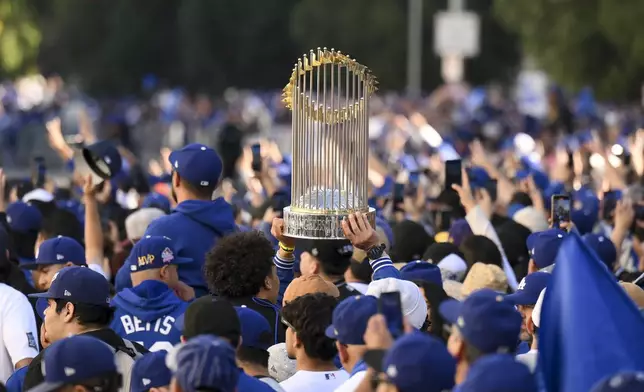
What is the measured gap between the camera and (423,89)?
59500 millimetres

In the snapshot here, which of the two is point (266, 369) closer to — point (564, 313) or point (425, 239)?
point (564, 313)

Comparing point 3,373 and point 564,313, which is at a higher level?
point 564,313

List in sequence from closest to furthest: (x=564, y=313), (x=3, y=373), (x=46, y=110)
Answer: (x=564, y=313) → (x=3, y=373) → (x=46, y=110)

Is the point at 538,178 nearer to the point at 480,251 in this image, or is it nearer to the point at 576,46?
the point at 480,251

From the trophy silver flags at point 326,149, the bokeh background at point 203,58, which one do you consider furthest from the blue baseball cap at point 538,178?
the bokeh background at point 203,58

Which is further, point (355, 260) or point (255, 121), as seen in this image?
point (255, 121)

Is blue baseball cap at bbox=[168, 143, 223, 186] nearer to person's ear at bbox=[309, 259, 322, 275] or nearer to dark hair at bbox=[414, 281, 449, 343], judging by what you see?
person's ear at bbox=[309, 259, 322, 275]

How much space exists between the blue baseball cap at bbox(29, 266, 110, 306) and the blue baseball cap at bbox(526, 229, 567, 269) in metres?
2.88

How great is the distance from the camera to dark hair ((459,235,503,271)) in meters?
11.0

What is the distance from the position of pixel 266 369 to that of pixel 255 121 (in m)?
40.4

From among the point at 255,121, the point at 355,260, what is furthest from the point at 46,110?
the point at 355,260

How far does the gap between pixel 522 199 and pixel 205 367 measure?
8841 millimetres

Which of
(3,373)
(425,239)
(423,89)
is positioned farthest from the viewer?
(423,89)

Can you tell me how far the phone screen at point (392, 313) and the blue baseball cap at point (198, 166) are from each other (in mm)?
3494
